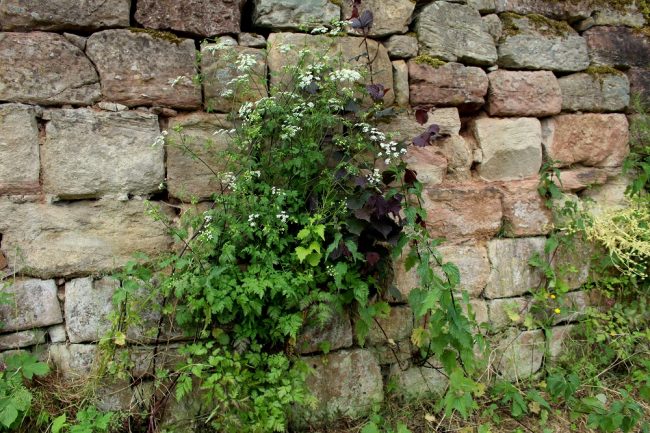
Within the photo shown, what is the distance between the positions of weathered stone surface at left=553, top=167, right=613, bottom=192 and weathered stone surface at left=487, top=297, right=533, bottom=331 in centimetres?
89

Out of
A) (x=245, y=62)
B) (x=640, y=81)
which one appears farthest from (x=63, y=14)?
(x=640, y=81)

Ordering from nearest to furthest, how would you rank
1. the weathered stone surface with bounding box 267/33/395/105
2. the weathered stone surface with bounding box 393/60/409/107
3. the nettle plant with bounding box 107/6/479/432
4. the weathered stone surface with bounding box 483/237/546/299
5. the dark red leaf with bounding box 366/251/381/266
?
the nettle plant with bounding box 107/6/479/432 → the dark red leaf with bounding box 366/251/381/266 → the weathered stone surface with bounding box 267/33/395/105 → the weathered stone surface with bounding box 393/60/409/107 → the weathered stone surface with bounding box 483/237/546/299

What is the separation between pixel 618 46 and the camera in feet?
11.8

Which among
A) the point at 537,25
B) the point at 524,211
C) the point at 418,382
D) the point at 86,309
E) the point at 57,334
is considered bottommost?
the point at 418,382

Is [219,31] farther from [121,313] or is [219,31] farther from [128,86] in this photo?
[121,313]

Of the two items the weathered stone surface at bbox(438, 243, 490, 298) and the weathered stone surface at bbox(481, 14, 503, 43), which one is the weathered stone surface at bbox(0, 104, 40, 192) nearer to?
the weathered stone surface at bbox(438, 243, 490, 298)

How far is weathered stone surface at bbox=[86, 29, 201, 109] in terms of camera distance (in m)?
2.58

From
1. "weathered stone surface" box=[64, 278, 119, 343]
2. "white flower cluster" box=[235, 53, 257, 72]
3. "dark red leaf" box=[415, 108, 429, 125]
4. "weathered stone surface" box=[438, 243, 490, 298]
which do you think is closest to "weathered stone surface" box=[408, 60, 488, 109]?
"dark red leaf" box=[415, 108, 429, 125]

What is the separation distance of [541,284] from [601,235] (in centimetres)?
54

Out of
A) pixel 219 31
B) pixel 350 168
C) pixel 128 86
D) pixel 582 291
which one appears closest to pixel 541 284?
pixel 582 291

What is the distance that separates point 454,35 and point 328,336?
6.79 feet

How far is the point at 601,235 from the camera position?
3314 millimetres

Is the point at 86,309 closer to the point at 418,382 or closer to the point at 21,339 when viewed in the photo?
the point at 21,339

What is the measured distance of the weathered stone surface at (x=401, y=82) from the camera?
3.07 meters
